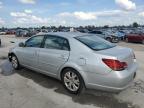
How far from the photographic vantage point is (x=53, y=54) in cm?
598

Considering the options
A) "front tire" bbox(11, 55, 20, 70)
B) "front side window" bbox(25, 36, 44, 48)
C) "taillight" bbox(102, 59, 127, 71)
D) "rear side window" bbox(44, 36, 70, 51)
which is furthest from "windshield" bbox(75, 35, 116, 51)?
"front tire" bbox(11, 55, 20, 70)

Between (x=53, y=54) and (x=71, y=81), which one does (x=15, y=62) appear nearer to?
(x=53, y=54)

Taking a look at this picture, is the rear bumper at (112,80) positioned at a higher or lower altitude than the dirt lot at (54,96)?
higher

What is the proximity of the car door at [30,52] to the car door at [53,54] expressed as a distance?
284 millimetres

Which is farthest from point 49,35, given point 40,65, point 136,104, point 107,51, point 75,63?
point 136,104

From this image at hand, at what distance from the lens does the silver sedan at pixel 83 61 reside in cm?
488

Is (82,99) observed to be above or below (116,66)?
below

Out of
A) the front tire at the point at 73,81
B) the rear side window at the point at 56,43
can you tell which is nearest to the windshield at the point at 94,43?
the rear side window at the point at 56,43

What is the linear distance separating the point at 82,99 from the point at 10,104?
166 centimetres

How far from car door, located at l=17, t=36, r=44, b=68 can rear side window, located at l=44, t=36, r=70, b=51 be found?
33cm

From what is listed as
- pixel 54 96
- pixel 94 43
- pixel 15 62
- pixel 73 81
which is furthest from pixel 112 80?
pixel 15 62

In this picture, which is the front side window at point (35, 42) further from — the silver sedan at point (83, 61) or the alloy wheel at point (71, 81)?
the alloy wheel at point (71, 81)

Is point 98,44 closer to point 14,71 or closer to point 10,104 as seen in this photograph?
point 10,104

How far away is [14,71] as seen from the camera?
8039mm
